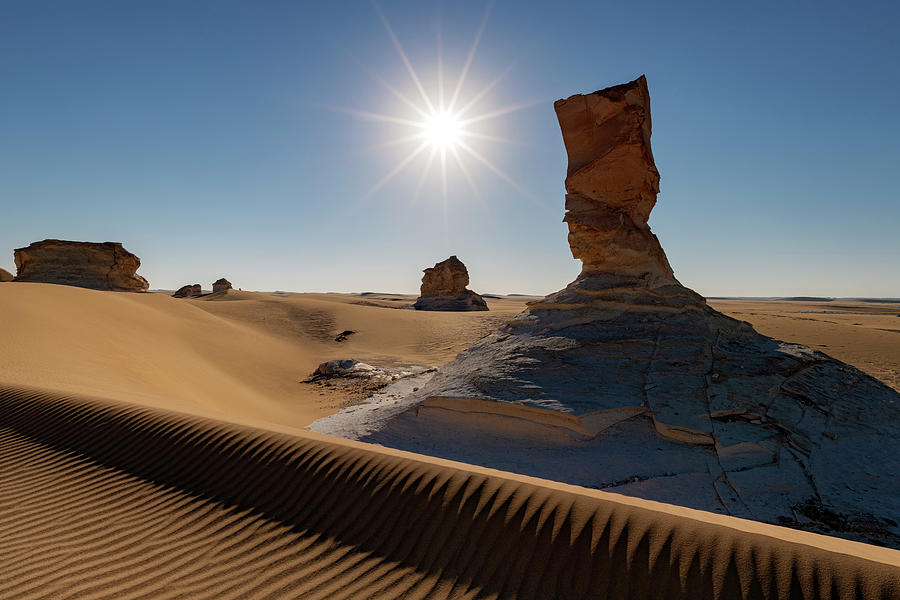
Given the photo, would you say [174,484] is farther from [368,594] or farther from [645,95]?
[645,95]

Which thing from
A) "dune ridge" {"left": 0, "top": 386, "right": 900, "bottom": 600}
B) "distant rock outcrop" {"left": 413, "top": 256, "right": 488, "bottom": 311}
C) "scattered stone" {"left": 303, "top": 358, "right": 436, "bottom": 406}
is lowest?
"scattered stone" {"left": 303, "top": 358, "right": 436, "bottom": 406}

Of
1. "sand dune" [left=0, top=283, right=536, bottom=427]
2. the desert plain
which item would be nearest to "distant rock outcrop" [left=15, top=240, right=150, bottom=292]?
the desert plain

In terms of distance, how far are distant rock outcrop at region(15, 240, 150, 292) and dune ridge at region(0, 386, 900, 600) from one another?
96.3 ft

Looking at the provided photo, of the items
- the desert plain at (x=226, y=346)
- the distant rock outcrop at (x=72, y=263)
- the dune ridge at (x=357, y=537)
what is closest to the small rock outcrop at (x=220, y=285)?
the distant rock outcrop at (x=72, y=263)

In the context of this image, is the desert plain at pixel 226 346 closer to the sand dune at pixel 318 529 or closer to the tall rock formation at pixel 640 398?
the sand dune at pixel 318 529

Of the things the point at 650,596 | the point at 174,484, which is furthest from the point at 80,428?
the point at 650,596

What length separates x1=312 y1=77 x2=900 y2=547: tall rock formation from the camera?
520cm

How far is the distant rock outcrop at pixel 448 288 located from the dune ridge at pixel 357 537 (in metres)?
33.4

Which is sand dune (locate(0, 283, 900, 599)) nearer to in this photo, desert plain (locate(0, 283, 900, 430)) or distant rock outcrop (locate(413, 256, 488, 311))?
desert plain (locate(0, 283, 900, 430))

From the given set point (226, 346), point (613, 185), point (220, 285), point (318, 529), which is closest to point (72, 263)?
point (226, 346)

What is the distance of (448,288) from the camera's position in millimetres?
38625

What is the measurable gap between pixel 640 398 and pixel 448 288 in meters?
32.4

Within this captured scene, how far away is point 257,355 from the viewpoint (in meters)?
16.8

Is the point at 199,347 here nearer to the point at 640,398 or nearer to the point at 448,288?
the point at 640,398
